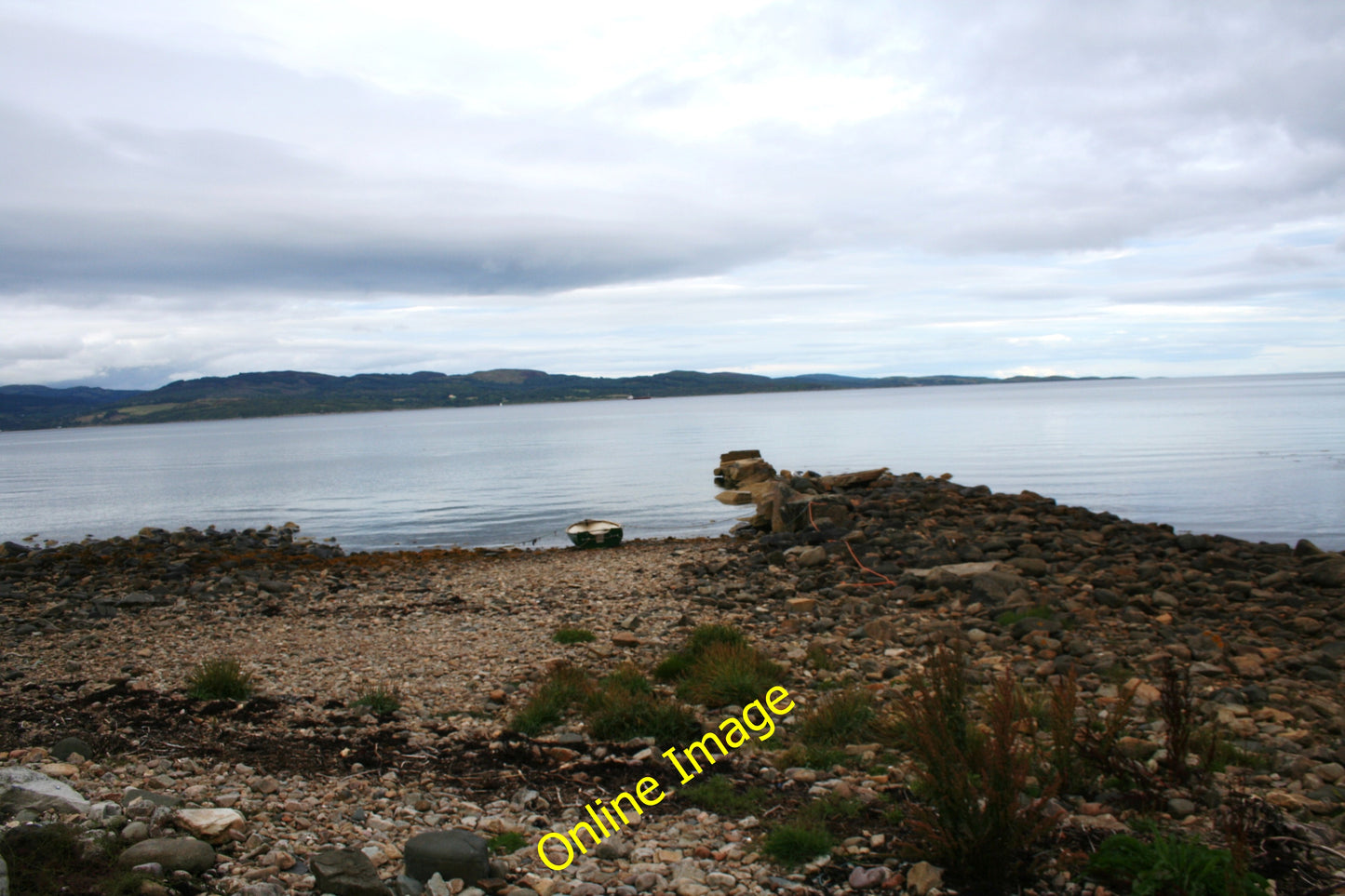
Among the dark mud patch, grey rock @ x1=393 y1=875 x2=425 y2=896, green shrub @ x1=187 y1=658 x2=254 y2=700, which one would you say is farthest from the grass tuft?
green shrub @ x1=187 y1=658 x2=254 y2=700

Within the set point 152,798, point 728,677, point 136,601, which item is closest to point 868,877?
point 728,677

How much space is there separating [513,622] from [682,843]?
8370mm

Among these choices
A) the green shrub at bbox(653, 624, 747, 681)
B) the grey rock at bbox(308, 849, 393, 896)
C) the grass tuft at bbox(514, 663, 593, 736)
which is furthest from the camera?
the green shrub at bbox(653, 624, 747, 681)

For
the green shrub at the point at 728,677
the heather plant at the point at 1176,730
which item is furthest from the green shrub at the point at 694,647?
the heather plant at the point at 1176,730

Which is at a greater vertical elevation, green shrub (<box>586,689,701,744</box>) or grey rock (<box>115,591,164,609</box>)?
green shrub (<box>586,689,701,744</box>)

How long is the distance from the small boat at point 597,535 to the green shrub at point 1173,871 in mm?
21651

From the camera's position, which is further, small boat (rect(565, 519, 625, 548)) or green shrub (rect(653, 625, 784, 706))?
small boat (rect(565, 519, 625, 548))

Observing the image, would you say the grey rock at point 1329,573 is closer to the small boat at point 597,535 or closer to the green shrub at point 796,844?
the green shrub at point 796,844

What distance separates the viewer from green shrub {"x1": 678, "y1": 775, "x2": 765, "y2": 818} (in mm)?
6414

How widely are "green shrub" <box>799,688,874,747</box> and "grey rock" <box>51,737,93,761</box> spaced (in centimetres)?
640

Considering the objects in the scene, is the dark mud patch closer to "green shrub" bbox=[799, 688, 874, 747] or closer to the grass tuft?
the grass tuft

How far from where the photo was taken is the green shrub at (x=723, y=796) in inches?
253

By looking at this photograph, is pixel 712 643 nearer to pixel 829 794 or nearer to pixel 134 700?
pixel 829 794

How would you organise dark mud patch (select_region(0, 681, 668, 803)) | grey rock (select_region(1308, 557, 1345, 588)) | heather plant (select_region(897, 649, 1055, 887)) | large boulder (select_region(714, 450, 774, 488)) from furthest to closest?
large boulder (select_region(714, 450, 774, 488)) < grey rock (select_region(1308, 557, 1345, 588)) < dark mud patch (select_region(0, 681, 668, 803)) < heather plant (select_region(897, 649, 1055, 887))
